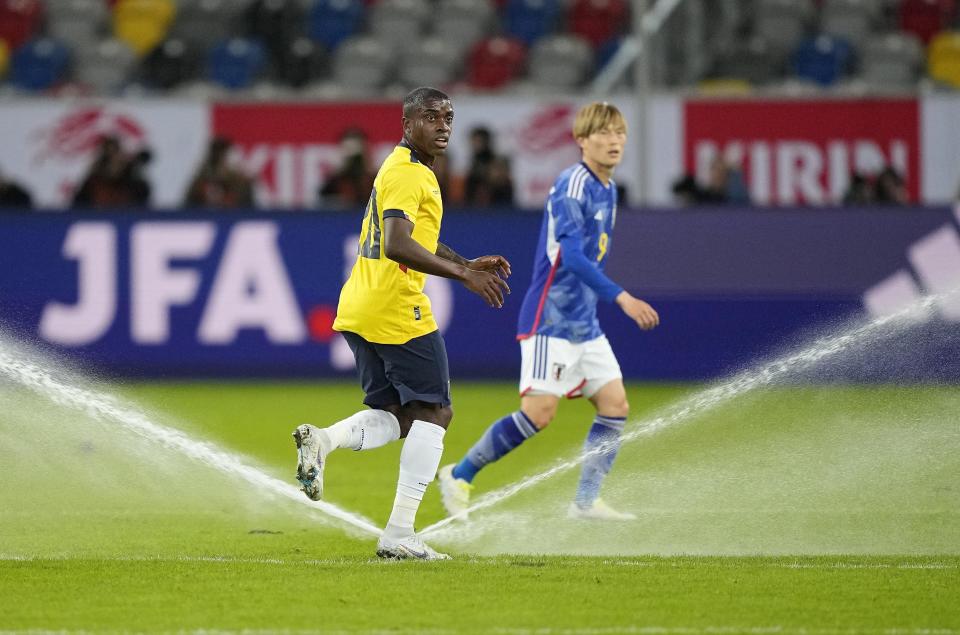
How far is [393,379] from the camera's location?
681 centimetres

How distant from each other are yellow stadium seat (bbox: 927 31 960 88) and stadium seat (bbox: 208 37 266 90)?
27.5ft

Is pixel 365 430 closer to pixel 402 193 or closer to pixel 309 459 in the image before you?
pixel 309 459

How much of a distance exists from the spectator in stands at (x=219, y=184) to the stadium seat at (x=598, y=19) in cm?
698

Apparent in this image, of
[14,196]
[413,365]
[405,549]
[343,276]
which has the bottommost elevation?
[405,549]

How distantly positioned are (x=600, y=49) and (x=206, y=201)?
693 centimetres

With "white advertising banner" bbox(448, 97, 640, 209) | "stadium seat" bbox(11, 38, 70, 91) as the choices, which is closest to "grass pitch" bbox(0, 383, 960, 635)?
"white advertising banner" bbox(448, 97, 640, 209)

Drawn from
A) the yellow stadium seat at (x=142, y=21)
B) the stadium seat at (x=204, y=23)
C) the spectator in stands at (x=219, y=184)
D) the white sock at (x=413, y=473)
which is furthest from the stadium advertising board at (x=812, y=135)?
the white sock at (x=413, y=473)

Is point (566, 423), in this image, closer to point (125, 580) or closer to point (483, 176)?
point (483, 176)

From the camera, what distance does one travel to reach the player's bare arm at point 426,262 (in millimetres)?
6367

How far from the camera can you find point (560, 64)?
64.4 ft

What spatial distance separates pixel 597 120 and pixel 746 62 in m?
11.7

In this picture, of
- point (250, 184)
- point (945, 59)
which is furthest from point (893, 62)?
point (250, 184)

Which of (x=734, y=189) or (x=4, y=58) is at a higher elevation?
(x=4, y=58)

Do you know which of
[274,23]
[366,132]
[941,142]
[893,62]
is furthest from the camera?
[274,23]
